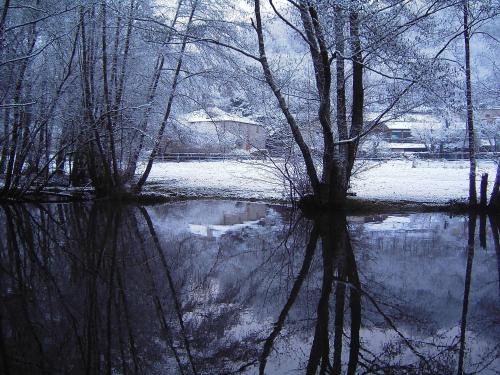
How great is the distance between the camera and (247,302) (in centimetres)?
551

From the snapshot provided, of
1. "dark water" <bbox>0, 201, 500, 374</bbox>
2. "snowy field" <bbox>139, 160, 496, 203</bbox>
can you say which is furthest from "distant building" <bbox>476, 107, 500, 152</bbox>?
"dark water" <bbox>0, 201, 500, 374</bbox>

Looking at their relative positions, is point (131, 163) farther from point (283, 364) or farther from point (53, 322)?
point (283, 364)

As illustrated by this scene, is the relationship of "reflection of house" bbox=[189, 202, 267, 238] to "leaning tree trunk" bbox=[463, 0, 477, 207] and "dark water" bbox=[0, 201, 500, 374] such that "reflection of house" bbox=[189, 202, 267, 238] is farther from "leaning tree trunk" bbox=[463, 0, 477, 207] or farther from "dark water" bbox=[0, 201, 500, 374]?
"leaning tree trunk" bbox=[463, 0, 477, 207]

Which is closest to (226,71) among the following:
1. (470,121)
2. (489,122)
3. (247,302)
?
(470,121)

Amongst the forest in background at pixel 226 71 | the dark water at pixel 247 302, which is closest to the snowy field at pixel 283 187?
the forest in background at pixel 226 71

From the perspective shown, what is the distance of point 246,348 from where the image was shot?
419 cm

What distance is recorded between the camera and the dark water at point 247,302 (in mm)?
3924

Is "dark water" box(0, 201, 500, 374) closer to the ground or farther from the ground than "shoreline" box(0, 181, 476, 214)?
closer to the ground

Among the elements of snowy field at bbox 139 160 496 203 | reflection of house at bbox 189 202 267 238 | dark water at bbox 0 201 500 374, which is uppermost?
snowy field at bbox 139 160 496 203

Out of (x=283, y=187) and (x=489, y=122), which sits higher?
(x=489, y=122)

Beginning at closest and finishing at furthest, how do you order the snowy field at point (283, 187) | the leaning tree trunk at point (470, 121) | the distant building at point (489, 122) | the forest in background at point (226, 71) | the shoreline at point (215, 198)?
the forest in background at point (226, 71)
the leaning tree trunk at point (470, 121)
the shoreline at point (215, 198)
the distant building at point (489, 122)
the snowy field at point (283, 187)

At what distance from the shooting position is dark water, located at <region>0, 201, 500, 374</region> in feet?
12.9

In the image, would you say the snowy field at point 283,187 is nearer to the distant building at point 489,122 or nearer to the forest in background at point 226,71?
the forest in background at point 226,71

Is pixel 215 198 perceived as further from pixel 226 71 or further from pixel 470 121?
pixel 470 121
